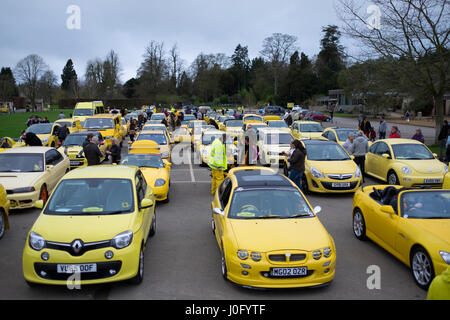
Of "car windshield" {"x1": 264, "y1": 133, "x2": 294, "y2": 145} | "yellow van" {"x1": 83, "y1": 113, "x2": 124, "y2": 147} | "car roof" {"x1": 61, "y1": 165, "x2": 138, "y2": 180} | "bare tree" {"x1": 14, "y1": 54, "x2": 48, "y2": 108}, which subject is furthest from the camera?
"bare tree" {"x1": 14, "y1": 54, "x2": 48, "y2": 108}

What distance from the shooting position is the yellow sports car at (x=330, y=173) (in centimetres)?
1149

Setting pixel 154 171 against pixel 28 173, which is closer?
pixel 28 173

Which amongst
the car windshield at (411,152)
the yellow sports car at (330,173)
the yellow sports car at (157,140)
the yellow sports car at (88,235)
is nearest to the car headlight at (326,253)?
the yellow sports car at (88,235)

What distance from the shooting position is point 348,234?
8.38 m

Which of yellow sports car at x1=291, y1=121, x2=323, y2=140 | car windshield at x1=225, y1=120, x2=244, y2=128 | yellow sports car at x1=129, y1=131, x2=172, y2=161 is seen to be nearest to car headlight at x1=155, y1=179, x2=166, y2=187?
yellow sports car at x1=129, y1=131, x2=172, y2=161

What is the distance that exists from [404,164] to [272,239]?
318 inches

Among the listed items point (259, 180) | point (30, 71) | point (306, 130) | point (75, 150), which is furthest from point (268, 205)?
point (30, 71)

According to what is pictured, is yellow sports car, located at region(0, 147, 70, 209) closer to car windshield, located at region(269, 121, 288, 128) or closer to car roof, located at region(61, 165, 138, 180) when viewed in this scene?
car roof, located at region(61, 165, 138, 180)

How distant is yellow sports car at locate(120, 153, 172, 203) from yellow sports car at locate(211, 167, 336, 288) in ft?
12.7

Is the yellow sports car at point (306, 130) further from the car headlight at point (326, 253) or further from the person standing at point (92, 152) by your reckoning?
the car headlight at point (326, 253)

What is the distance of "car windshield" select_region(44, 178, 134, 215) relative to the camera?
20.5 feet

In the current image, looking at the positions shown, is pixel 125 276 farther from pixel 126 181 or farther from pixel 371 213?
pixel 371 213

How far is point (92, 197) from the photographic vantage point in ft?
21.4

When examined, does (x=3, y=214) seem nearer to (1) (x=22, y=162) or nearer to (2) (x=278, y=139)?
(1) (x=22, y=162)
